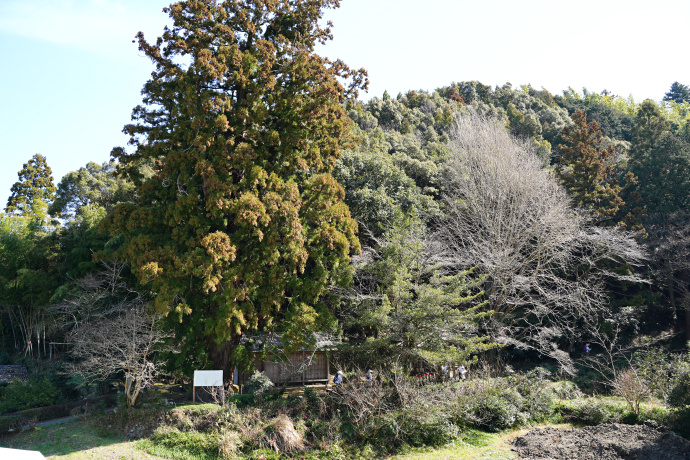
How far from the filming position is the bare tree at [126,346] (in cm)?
1320

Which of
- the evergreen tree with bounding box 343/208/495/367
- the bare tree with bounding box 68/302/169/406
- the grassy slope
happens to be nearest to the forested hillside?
the evergreen tree with bounding box 343/208/495/367

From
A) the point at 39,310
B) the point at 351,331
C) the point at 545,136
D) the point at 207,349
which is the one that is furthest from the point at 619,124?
the point at 39,310

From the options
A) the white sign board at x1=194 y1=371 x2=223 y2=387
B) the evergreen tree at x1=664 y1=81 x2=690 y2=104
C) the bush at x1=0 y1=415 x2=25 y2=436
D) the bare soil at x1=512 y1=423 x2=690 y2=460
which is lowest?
the bare soil at x1=512 y1=423 x2=690 y2=460

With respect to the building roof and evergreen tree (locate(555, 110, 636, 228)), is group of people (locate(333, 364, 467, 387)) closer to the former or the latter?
the building roof

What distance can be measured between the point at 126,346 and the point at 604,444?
12.7 meters

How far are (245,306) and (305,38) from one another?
32.6 ft

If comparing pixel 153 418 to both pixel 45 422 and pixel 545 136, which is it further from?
pixel 545 136

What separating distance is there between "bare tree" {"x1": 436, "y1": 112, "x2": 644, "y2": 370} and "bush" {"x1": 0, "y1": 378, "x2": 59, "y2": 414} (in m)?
14.7

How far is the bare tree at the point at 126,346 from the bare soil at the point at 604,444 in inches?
403

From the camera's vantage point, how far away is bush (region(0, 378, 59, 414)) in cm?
1429

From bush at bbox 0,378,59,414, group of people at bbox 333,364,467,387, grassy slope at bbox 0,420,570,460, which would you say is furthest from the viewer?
group of people at bbox 333,364,467,387

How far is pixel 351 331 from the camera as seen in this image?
21.0 metres

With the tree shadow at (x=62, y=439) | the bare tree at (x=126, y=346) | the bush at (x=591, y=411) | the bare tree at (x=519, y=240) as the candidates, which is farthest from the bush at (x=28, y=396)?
the bush at (x=591, y=411)

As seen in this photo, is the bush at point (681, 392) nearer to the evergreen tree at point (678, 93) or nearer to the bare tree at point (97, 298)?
the bare tree at point (97, 298)
